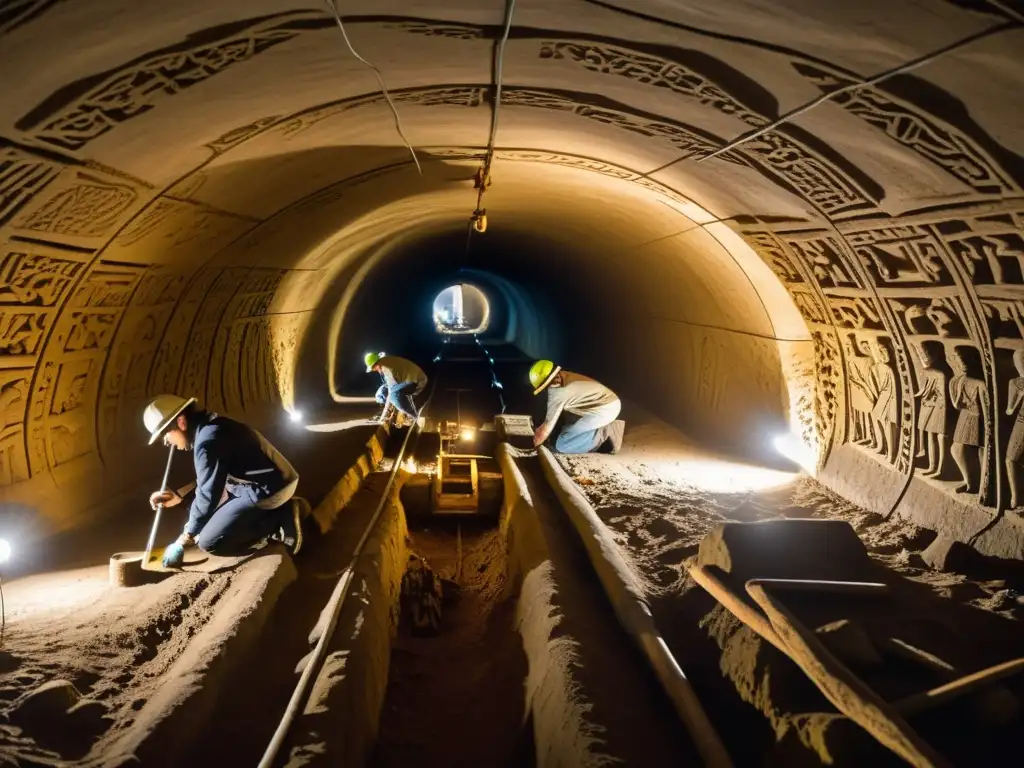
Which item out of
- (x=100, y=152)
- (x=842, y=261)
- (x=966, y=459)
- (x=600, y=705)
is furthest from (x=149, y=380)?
(x=966, y=459)

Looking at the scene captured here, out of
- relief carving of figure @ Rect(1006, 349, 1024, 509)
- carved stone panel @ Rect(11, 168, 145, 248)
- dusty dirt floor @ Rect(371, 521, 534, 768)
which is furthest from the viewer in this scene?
relief carving of figure @ Rect(1006, 349, 1024, 509)

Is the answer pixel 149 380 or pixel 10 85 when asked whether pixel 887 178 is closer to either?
pixel 10 85

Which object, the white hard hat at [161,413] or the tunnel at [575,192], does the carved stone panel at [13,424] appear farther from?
the white hard hat at [161,413]

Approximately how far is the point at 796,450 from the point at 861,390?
1.63 m

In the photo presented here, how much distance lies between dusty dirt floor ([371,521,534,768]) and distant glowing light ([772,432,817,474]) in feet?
12.3

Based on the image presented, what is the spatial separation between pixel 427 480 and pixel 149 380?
3313 millimetres

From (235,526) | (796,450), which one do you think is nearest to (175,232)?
(235,526)

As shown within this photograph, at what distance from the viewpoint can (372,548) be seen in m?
6.19

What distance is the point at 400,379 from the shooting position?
10664mm

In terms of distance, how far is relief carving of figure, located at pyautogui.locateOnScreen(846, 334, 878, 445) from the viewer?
647cm

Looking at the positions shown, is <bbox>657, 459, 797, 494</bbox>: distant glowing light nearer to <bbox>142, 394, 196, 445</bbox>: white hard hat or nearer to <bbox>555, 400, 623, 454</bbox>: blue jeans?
<bbox>555, 400, 623, 454</bbox>: blue jeans

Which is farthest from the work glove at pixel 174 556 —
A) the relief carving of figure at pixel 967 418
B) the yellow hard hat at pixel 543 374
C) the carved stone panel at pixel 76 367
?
the relief carving of figure at pixel 967 418

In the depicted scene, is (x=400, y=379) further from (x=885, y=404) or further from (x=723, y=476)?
(x=885, y=404)

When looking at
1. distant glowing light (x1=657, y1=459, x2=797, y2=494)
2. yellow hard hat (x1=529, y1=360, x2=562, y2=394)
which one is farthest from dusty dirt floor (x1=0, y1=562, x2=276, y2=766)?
distant glowing light (x1=657, y1=459, x2=797, y2=494)
